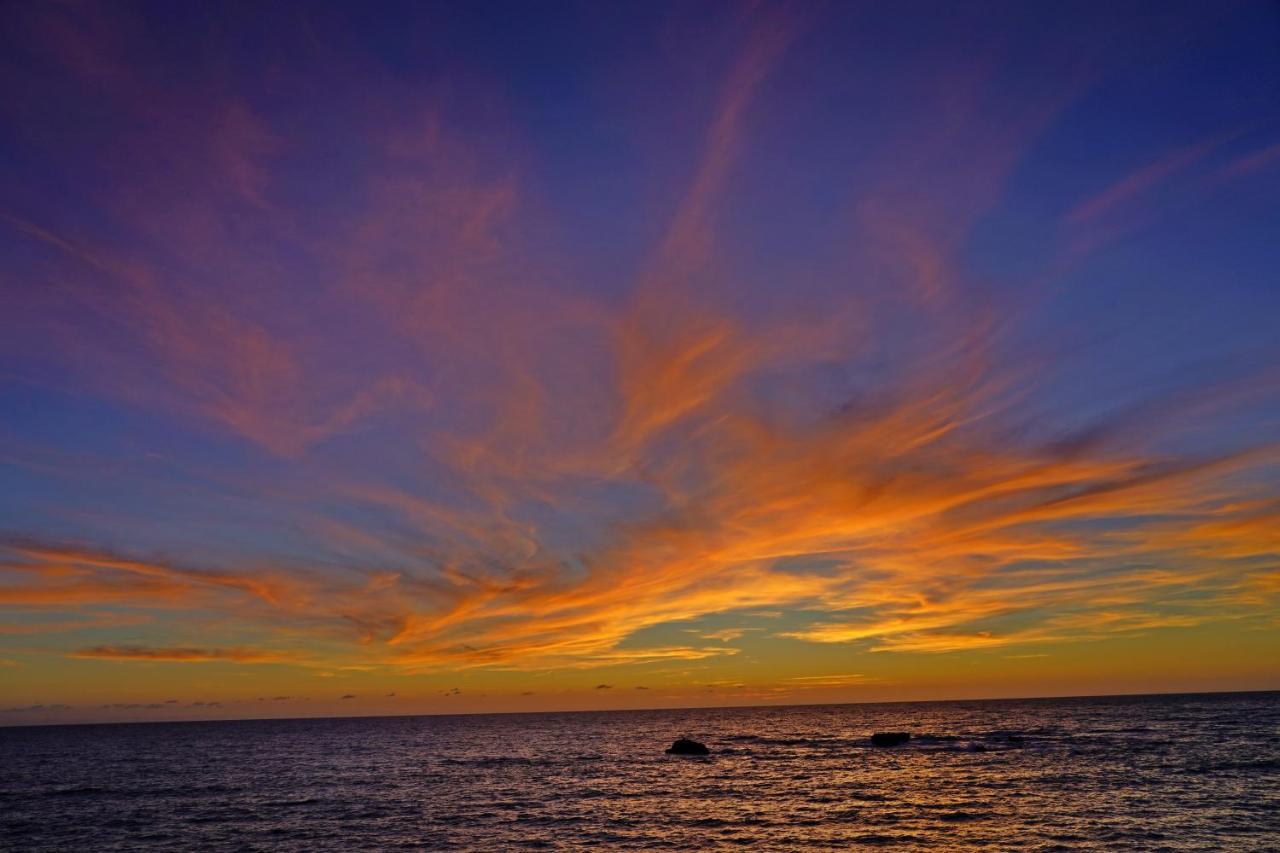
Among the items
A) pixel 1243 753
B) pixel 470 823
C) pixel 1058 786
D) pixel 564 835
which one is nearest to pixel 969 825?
pixel 1058 786

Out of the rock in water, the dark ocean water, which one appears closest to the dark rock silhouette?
the dark ocean water

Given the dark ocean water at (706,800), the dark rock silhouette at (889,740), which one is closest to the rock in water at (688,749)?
the dark ocean water at (706,800)

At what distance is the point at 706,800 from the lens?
182 ft

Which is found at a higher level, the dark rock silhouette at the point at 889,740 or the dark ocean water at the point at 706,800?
the dark ocean water at the point at 706,800

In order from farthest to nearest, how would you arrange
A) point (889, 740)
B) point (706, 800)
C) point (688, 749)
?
point (889, 740), point (688, 749), point (706, 800)

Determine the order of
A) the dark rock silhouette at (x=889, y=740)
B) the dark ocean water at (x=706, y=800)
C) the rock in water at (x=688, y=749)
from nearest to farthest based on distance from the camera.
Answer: the dark ocean water at (x=706, y=800) < the rock in water at (x=688, y=749) < the dark rock silhouette at (x=889, y=740)

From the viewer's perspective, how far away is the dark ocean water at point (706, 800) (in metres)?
42.1

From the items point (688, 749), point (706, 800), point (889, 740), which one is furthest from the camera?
point (889, 740)

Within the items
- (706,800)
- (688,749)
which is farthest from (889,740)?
(706,800)

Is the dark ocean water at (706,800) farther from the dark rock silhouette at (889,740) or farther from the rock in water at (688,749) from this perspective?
the dark rock silhouette at (889,740)

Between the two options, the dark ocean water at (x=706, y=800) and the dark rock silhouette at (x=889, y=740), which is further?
the dark rock silhouette at (x=889, y=740)

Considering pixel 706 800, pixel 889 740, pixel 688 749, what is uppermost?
pixel 706 800

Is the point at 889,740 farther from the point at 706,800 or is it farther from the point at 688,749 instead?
the point at 706,800

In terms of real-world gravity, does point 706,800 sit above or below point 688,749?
above
